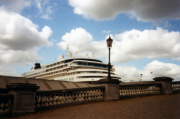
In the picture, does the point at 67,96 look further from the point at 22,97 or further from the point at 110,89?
the point at 110,89

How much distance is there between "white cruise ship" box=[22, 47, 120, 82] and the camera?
1742 inches

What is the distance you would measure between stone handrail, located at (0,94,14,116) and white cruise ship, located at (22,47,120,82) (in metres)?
36.0

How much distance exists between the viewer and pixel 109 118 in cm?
587

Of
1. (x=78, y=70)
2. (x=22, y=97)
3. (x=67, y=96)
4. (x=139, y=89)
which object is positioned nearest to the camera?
(x=22, y=97)

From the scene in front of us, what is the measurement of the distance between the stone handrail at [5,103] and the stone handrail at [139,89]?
7.25m

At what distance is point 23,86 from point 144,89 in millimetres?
9300

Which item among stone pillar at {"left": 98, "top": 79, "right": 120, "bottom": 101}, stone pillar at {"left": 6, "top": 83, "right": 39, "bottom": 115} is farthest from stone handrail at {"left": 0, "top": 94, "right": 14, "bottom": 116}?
stone pillar at {"left": 98, "top": 79, "right": 120, "bottom": 101}

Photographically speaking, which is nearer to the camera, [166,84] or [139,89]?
[139,89]

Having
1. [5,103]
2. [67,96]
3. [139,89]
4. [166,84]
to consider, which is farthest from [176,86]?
[5,103]

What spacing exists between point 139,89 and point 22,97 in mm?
8751

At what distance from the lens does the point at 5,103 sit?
21.2 feet

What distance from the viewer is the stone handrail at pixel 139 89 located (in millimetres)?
11214

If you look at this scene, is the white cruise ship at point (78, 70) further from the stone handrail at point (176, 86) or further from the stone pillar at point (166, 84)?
the stone pillar at point (166, 84)

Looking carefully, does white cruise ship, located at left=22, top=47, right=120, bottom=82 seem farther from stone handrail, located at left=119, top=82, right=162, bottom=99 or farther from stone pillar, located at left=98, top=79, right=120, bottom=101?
stone pillar, located at left=98, top=79, right=120, bottom=101
